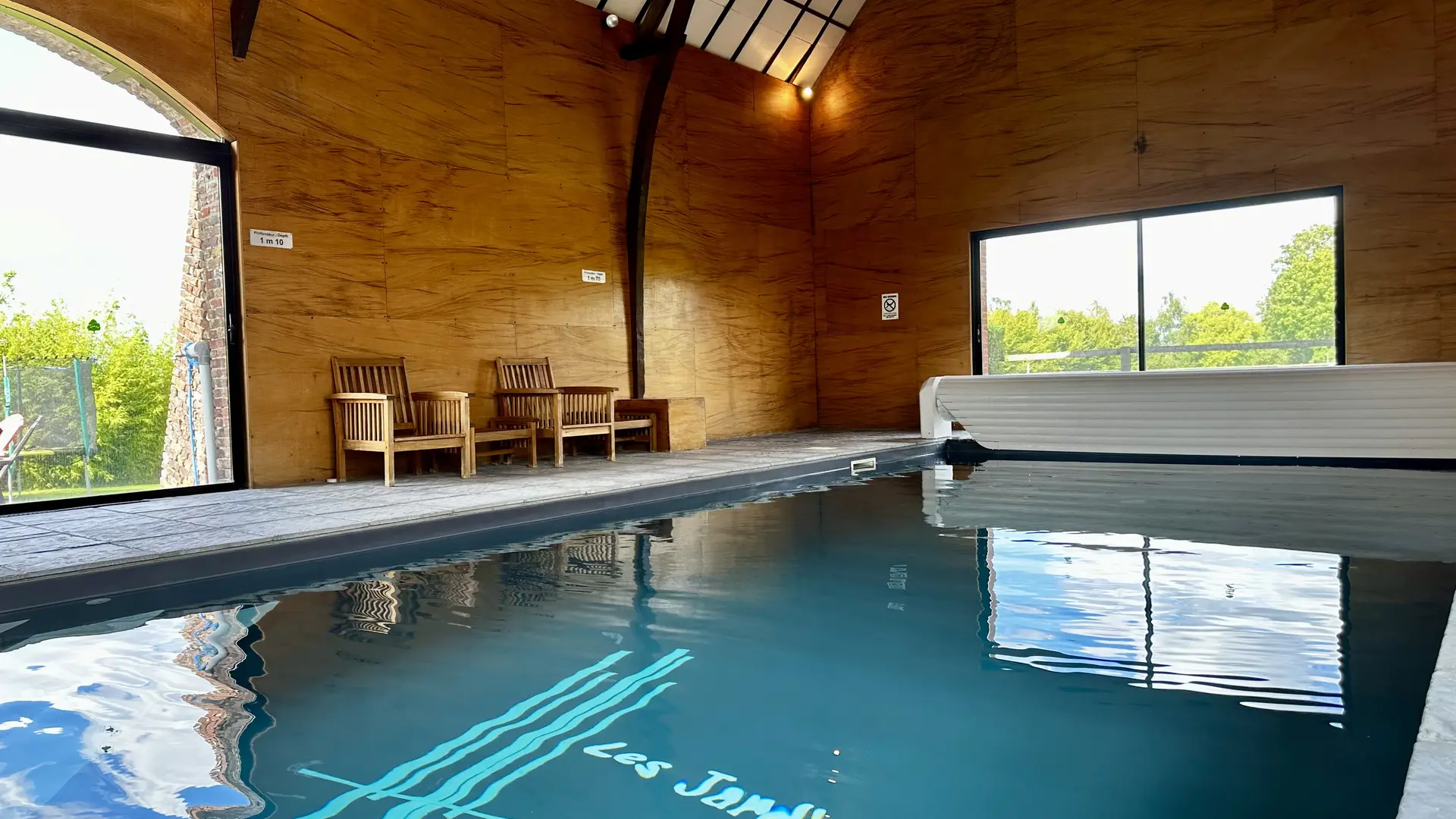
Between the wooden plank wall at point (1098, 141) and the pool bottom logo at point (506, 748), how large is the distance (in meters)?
8.31

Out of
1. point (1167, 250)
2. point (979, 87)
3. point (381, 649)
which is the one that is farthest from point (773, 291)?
point (381, 649)

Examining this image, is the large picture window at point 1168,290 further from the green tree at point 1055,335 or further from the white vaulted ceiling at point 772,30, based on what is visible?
the white vaulted ceiling at point 772,30

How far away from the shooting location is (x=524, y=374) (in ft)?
25.9

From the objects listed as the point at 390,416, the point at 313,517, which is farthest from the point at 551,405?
the point at 313,517

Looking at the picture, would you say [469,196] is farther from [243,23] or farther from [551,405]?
[243,23]

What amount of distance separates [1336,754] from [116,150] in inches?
273

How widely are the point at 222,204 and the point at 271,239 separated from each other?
0.37 meters

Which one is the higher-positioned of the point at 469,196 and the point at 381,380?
the point at 469,196

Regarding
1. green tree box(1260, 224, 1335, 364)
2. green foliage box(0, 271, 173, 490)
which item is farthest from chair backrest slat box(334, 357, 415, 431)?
green tree box(1260, 224, 1335, 364)

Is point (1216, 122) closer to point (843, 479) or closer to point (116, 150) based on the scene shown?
point (843, 479)

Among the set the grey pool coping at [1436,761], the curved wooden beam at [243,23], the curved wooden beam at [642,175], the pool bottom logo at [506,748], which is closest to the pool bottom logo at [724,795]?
the pool bottom logo at [506,748]

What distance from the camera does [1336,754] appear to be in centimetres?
186

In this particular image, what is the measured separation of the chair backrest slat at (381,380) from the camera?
6605 millimetres

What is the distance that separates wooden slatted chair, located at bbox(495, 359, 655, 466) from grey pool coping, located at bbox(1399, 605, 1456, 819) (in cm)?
589
